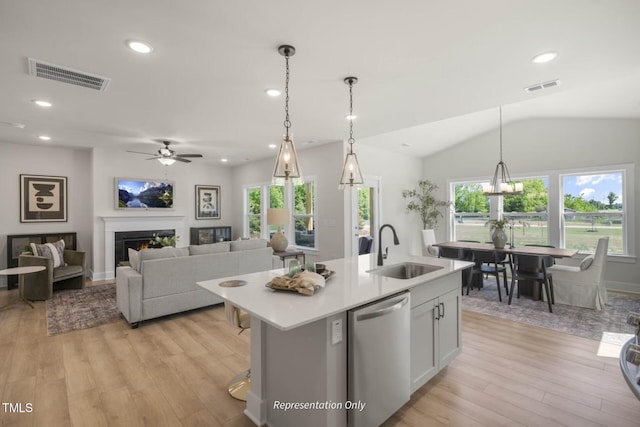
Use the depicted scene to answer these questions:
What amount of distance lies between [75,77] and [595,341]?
5.76 meters

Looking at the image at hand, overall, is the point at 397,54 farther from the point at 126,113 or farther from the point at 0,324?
the point at 0,324

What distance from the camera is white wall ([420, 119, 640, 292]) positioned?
196 inches

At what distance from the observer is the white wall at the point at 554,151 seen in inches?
196

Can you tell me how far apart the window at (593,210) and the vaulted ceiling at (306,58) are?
1.30 m

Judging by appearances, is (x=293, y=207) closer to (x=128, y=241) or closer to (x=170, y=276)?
(x=170, y=276)

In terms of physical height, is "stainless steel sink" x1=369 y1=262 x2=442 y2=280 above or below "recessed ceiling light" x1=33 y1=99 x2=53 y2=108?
below

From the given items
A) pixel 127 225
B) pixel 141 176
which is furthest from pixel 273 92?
pixel 127 225

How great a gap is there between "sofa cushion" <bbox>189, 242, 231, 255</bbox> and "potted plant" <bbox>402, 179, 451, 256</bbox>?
14.2ft

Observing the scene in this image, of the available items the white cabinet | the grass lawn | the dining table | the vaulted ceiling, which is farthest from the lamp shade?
the grass lawn

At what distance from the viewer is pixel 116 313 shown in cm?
404

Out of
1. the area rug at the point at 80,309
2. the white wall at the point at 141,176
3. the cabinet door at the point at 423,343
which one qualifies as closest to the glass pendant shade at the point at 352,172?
the cabinet door at the point at 423,343

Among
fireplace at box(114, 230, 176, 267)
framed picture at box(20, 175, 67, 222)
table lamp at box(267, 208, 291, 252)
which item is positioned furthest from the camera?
fireplace at box(114, 230, 176, 267)

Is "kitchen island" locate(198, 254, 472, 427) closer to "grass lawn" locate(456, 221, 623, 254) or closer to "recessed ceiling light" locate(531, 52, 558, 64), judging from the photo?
"recessed ceiling light" locate(531, 52, 558, 64)

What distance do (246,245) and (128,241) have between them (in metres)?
3.47
